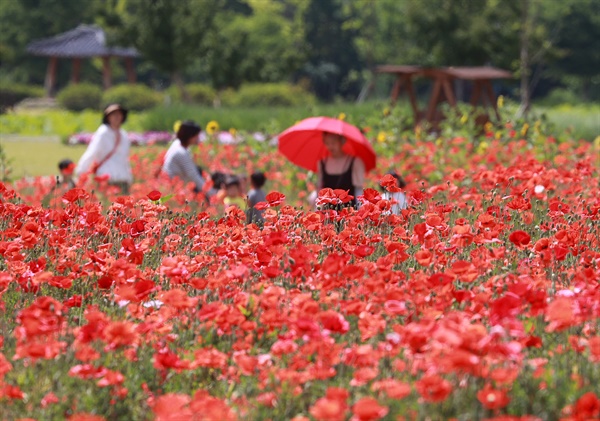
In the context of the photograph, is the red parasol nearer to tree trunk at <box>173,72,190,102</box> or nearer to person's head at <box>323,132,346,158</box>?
person's head at <box>323,132,346,158</box>

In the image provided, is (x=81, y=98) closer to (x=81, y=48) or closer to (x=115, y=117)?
(x=81, y=48)

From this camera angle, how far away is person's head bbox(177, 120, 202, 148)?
9.26m

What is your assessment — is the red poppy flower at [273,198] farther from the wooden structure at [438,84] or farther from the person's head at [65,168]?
the wooden structure at [438,84]

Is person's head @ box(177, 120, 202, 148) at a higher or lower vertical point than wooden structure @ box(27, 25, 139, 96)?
higher

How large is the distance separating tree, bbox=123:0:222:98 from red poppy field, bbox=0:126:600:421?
2995cm

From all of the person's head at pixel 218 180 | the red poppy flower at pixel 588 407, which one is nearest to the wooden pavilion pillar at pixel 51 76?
the person's head at pixel 218 180

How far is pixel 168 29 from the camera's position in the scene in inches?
1387

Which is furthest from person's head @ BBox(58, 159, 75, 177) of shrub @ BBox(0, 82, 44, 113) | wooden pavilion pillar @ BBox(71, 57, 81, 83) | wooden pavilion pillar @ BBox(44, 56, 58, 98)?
wooden pavilion pillar @ BBox(44, 56, 58, 98)

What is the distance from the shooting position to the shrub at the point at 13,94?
40594mm

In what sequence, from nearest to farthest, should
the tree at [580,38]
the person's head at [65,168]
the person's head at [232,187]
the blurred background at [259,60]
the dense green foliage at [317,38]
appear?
the person's head at [232,187] < the person's head at [65,168] < the blurred background at [259,60] < the dense green foliage at [317,38] < the tree at [580,38]

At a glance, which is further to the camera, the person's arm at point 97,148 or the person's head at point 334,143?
the person's arm at point 97,148

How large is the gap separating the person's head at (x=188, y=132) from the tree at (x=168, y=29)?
26508 mm

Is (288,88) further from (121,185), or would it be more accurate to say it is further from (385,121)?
(121,185)

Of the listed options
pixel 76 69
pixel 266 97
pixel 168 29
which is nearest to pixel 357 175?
pixel 266 97
